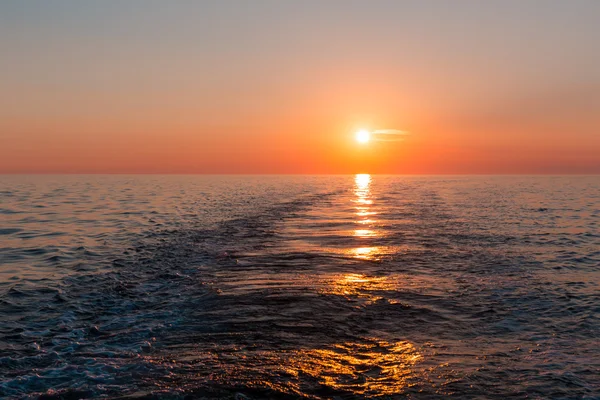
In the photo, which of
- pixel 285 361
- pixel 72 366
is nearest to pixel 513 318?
pixel 285 361

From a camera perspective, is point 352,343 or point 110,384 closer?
point 110,384

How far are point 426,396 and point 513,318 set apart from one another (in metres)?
5.56

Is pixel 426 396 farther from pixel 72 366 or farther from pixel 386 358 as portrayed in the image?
pixel 72 366

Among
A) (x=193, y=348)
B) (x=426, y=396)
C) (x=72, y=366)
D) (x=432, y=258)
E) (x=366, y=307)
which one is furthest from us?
(x=432, y=258)

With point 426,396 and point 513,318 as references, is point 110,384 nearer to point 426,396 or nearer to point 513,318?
point 426,396

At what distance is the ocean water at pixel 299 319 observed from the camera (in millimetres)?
7523

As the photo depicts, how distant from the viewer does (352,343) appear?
9.41 metres

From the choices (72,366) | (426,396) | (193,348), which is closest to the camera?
(426,396)

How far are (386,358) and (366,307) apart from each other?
361cm

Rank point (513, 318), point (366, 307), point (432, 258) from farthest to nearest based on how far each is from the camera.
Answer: point (432, 258) < point (366, 307) < point (513, 318)

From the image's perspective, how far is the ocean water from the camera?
24.7 ft

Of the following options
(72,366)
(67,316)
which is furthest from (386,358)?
(67,316)

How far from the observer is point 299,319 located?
36.1ft

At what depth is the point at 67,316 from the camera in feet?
37.7
